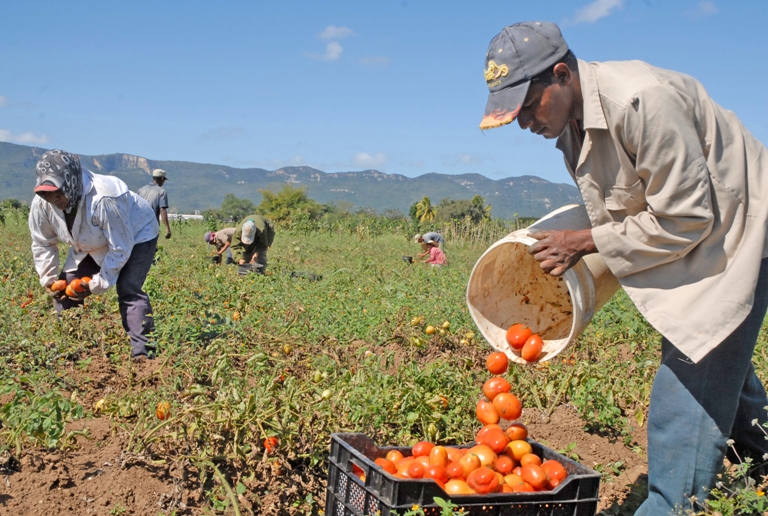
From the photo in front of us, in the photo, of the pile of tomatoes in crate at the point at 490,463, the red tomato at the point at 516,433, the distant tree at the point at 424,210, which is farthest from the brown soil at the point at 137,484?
the distant tree at the point at 424,210

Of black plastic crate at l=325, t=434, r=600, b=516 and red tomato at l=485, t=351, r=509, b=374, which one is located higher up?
red tomato at l=485, t=351, r=509, b=374

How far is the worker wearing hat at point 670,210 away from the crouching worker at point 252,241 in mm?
7666

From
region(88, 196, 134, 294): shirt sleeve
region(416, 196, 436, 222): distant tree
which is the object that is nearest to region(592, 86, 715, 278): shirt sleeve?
region(88, 196, 134, 294): shirt sleeve

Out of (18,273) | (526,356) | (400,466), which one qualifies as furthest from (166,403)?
(18,273)

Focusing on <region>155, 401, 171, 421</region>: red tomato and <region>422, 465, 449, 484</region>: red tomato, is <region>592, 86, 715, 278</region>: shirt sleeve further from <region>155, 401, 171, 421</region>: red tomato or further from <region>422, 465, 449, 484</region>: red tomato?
<region>155, 401, 171, 421</region>: red tomato

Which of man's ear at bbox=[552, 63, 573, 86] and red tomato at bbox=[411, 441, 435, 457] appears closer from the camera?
man's ear at bbox=[552, 63, 573, 86]

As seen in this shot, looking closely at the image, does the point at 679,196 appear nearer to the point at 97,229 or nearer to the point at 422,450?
the point at 422,450

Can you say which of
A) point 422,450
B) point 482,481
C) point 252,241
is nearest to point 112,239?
point 422,450

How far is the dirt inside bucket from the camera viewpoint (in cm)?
316

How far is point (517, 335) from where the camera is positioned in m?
2.96

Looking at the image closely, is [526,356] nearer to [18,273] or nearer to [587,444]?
[587,444]

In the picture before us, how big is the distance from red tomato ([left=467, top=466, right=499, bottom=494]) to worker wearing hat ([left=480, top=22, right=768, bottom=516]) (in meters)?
0.61

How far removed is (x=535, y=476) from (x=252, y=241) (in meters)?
7.81

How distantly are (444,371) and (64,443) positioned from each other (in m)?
1.92
